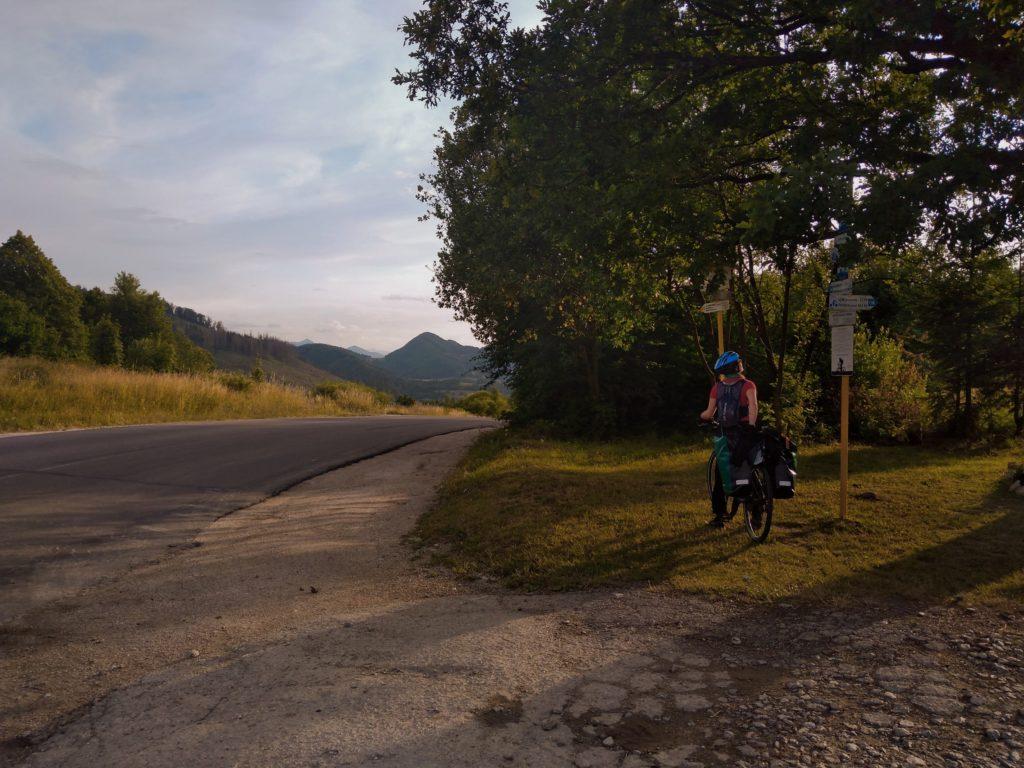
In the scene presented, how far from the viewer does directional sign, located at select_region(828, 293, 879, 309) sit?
23.6 feet

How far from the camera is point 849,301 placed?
24.1 feet

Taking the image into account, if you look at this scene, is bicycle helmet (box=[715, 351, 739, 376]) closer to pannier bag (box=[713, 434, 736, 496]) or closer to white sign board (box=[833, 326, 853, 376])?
pannier bag (box=[713, 434, 736, 496])

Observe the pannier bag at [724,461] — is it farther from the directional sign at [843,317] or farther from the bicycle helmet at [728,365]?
the directional sign at [843,317]

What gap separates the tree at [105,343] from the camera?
5556 cm

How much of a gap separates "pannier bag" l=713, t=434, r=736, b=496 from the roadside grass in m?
0.59

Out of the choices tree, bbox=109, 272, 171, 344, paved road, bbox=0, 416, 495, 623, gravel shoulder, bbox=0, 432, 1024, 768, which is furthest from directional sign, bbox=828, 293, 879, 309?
tree, bbox=109, 272, 171, 344

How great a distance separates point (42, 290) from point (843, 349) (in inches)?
2284

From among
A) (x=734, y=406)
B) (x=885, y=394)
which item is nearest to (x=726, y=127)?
(x=734, y=406)

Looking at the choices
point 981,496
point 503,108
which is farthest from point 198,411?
point 981,496

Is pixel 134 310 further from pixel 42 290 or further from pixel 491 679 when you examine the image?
pixel 491 679

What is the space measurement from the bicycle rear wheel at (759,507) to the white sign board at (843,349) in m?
1.78

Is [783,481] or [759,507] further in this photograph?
[759,507]

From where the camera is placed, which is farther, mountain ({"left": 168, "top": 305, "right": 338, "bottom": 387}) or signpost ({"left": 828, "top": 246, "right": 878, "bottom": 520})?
mountain ({"left": 168, "top": 305, "right": 338, "bottom": 387})

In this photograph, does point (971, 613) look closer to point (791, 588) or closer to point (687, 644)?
point (791, 588)
